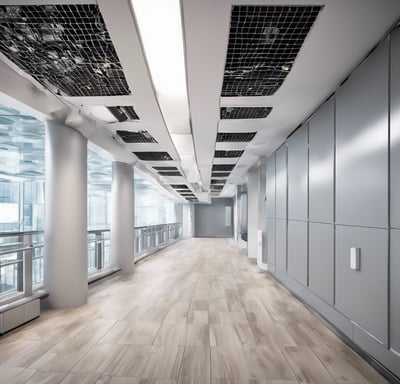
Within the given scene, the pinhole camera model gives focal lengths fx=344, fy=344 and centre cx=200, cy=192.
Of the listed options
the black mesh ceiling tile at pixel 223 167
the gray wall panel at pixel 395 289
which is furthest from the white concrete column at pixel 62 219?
the black mesh ceiling tile at pixel 223 167

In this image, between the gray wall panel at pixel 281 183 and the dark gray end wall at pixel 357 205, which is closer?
the dark gray end wall at pixel 357 205

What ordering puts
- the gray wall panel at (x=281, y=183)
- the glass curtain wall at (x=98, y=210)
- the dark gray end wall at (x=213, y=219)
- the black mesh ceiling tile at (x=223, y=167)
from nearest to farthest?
the gray wall panel at (x=281, y=183), the glass curtain wall at (x=98, y=210), the black mesh ceiling tile at (x=223, y=167), the dark gray end wall at (x=213, y=219)

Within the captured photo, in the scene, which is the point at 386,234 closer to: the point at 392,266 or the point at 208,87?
the point at 392,266

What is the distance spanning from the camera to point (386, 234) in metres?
2.78

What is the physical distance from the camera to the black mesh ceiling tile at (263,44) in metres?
2.45

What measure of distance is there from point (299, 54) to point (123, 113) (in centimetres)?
284

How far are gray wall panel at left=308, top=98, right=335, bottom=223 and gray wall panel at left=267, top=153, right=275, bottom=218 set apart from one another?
2654 millimetres

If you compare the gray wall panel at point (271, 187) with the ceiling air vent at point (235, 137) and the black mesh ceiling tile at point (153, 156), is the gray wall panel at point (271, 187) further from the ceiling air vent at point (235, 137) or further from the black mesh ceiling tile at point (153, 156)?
the black mesh ceiling tile at point (153, 156)

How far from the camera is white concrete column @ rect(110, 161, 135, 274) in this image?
804 cm

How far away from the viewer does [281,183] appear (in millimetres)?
6816

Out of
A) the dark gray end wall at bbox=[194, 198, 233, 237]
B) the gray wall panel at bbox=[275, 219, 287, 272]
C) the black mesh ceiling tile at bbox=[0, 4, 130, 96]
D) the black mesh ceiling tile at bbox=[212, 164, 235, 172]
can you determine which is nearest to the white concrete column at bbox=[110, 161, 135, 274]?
the black mesh ceiling tile at bbox=[212, 164, 235, 172]

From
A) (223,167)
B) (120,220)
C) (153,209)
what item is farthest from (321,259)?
(153,209)

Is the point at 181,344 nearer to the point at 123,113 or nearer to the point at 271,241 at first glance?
the point at 123,113

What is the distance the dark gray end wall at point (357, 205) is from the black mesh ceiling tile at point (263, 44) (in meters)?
0.73
